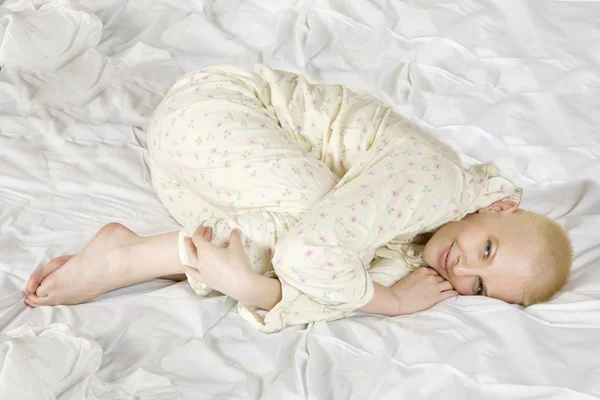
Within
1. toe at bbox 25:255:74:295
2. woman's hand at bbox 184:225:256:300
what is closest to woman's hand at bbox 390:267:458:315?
woman's hand at bbox 184:225:256:300

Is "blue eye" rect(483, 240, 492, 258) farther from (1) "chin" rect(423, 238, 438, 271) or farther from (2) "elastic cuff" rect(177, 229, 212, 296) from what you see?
(2) "elastic cuff" rect(177, 229, 212, 296)

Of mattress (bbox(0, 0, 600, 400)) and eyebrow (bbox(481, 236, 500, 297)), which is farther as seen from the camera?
eyebrow (bbox(481, 236, 500, 297))

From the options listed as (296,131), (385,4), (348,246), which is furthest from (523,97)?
(348,246)

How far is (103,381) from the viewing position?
42.4 inches

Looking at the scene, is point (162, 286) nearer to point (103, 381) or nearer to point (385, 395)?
point (103, 381)

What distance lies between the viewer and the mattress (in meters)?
1.13

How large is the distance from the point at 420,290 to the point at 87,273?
572 millimetres

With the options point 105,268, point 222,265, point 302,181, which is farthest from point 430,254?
point 105,268

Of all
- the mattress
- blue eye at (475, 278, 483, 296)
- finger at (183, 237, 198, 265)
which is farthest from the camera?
blue eye at (475, 278, 483, 296)

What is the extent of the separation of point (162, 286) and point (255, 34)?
92 centimetres

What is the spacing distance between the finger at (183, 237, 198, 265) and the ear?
0.54m

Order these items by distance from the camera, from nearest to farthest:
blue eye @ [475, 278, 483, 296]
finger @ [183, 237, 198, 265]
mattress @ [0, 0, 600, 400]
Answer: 1. mattress @ [0, 0, 600, 400]
2. finger @ [183, 237, 198, 265]
3. blue eye @ [475, 278, 483, 296]

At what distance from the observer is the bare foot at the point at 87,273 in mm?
1273

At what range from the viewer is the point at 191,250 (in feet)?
4.10
